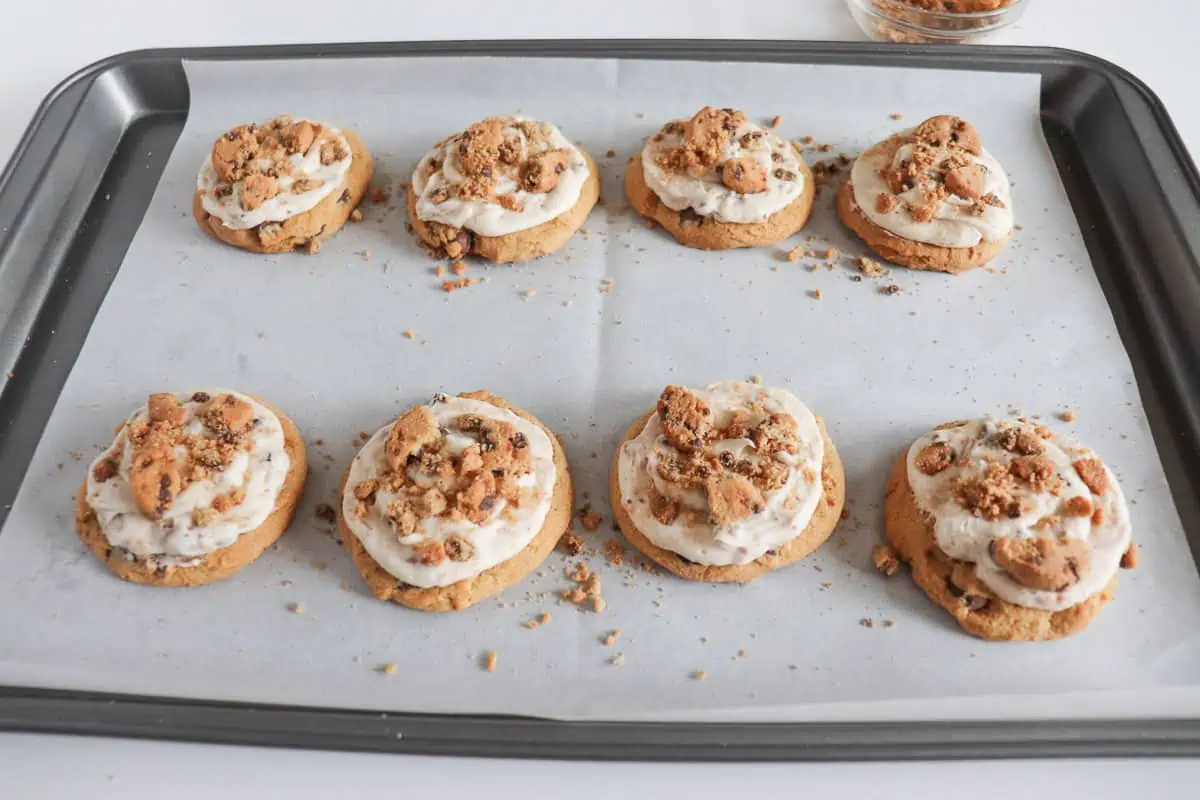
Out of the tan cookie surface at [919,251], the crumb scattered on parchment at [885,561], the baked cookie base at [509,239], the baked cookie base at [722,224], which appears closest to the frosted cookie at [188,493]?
the baked cookie base at [509,239]

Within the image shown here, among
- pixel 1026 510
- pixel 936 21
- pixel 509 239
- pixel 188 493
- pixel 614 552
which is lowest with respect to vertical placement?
pixel 614 552

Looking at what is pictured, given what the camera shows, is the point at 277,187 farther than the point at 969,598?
Yes

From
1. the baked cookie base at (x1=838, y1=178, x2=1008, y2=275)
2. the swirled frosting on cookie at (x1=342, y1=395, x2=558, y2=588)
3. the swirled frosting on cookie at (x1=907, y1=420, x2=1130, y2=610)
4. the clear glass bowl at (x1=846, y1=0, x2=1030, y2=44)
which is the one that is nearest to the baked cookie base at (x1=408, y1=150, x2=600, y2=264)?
the swirled frosting on cookie at (x1=342, y1=395, x2=558, y2=588)

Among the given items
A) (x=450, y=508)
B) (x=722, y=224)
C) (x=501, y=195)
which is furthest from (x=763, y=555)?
(x=501, y=195)

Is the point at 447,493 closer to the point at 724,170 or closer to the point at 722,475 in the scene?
the point at 722,475

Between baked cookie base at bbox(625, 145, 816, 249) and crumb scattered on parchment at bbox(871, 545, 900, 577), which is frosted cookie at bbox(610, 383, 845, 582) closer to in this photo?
crumb scattered on parchment at bbox(871, 545, 900, 577)

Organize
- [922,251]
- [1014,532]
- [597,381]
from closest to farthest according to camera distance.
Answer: [1014,532]
[597,381]
[922,251]

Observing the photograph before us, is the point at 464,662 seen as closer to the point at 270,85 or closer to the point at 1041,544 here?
the point at 1041,544
